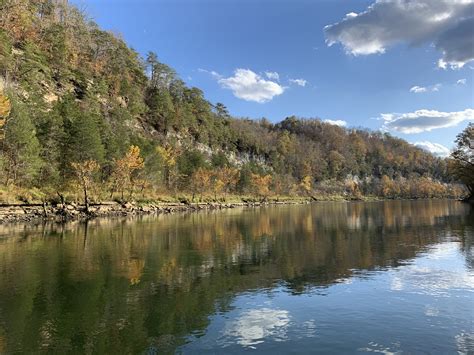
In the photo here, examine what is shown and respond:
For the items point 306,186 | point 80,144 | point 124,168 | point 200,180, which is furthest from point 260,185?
point 80,144

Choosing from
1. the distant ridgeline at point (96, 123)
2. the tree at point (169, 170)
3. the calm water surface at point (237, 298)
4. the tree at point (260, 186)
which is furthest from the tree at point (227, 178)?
the calm water surface at point (237, 298)

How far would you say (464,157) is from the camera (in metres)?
95.1

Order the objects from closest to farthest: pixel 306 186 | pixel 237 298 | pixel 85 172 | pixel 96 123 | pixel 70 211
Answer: pixel 237 298 → pixel 70 211 → pixel 85 172 → pixel 96 123 → pixel 306 186

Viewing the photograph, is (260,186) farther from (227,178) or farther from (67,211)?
(67,211)

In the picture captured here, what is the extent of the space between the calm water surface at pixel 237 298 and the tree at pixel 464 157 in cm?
7480

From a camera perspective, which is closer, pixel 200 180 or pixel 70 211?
pixel 70 211

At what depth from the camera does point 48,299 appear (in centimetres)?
1512

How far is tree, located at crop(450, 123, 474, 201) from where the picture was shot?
303ft

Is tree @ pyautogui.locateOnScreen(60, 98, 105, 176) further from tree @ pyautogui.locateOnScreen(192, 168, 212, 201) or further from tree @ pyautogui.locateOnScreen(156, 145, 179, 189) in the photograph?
tree @ pyautogui.locateOnScreen(192, 168, 212, 201)

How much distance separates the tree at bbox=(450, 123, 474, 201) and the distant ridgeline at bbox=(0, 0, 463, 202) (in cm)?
5718

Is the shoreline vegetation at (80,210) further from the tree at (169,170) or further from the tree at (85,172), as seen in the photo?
the tree at (169,170)

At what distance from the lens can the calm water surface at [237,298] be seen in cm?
1106

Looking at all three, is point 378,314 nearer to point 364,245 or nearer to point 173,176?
point 364,245

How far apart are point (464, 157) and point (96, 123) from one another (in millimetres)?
81263
